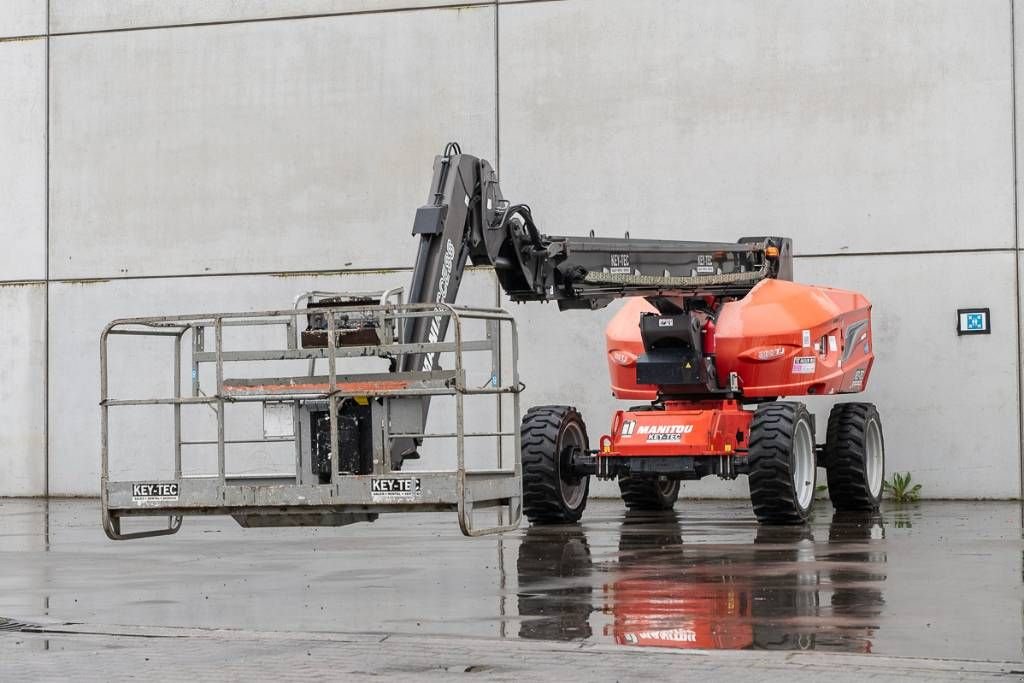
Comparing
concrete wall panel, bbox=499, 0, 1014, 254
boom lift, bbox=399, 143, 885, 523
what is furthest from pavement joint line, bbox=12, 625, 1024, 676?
concrete wall panel, bbox=499, 0, 1014, 254

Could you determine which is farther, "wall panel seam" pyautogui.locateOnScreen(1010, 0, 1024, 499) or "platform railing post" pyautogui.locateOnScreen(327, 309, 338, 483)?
"wall panel seam" pyautogui.locateOnScreen(1010, 0, 1024, 499)

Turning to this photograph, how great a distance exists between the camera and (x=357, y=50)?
2466 cm

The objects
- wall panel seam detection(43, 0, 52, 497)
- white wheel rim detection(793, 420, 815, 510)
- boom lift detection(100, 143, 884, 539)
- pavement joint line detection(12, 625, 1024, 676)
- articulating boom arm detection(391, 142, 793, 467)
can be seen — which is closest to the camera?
pavement joint line detection(12, 625, 1024, 676)

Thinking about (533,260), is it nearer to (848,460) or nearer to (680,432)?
(680,432)

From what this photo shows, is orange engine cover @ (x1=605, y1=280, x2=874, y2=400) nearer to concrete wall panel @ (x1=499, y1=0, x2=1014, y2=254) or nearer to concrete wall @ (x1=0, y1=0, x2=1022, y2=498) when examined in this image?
concrete wall @ (x1=0, y1=0, x2=1022, y2=498)

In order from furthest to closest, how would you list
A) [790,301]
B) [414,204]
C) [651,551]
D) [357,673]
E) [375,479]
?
[414,204]
[790,301]
[651,551]
[375,479]
[357,673]

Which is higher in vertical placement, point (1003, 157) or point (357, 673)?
point (1003, 157)

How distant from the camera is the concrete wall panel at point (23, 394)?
25.4 metres

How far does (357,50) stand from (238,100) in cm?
188

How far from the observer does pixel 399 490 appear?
34.9ft

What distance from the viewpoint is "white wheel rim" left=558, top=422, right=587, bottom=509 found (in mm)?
→ 18516

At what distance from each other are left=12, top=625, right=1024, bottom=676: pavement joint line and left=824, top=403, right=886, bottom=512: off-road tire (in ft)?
33.5

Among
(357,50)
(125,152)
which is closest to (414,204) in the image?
(357,50)

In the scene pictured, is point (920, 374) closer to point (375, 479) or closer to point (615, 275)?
point (615, 275)
